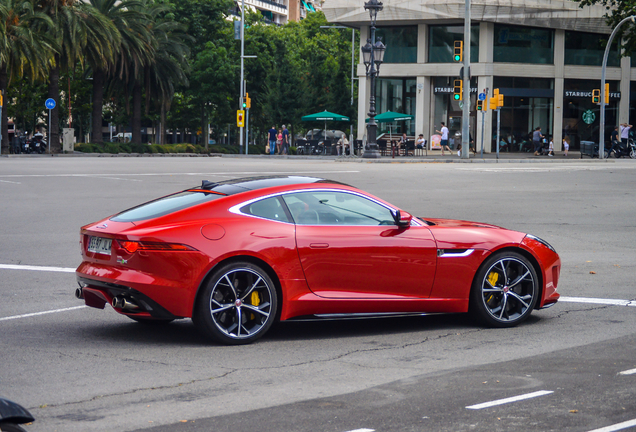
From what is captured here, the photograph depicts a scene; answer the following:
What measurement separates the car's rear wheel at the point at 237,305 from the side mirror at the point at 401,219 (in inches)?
46.1

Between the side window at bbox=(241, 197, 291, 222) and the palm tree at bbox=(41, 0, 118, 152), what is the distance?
144 ft

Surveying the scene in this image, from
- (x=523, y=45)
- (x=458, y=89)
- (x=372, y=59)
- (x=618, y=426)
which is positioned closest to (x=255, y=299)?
(x=618, y=426)

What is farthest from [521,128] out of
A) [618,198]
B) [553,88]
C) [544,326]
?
[544,326]

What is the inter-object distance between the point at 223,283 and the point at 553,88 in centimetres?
5472

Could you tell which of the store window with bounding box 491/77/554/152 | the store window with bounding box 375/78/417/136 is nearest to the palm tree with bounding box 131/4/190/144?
the store window with bounding box 375/78/417/136

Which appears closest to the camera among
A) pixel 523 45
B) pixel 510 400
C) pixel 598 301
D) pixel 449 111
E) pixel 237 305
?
pixel 510 400

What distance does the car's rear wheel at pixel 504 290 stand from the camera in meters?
7.32

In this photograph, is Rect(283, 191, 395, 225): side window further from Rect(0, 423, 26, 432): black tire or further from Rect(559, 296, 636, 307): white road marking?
Rect(0, 423, 26, 432): black tire

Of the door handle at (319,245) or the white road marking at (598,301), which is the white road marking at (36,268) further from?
the white road marking at (598,301)

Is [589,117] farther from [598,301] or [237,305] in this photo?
[237,305]

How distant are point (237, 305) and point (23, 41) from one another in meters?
43.1

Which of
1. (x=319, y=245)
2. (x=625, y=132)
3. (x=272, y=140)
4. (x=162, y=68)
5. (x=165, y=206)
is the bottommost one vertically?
(x=319, y=245)

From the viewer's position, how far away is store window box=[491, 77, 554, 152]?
5712 cm

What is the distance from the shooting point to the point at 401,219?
7.08 meters
